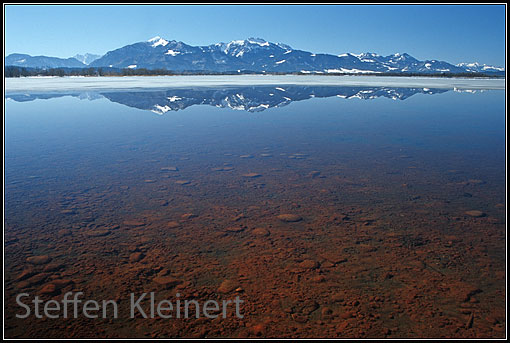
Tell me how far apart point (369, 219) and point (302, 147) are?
4.15 meters

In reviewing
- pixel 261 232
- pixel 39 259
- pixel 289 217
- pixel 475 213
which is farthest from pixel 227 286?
pixel 475 213

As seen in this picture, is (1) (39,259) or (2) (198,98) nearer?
(1) (39,259)

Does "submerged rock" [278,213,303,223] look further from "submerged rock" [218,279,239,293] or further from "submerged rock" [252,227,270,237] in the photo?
"submerged rock" [218,279,239,293]

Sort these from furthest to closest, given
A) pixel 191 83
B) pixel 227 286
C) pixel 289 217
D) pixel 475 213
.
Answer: pixel 191 83 → pixel 475 213 → pixel 289 217 → pixel 227 286

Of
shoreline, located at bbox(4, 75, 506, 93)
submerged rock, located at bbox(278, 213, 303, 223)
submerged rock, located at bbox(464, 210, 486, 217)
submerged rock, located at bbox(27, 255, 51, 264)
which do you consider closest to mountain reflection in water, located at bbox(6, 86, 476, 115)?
shoreline, located at bbox(4, 75, 506, 93)

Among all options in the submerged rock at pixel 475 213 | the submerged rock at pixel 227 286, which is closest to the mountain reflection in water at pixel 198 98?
the submerged rock at pixel 475 213

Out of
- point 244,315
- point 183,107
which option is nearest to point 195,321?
point 244,315

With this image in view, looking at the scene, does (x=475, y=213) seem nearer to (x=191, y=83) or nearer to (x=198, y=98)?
(x=198, y=98)

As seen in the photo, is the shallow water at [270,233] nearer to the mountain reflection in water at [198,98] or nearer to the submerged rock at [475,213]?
the submerged rock at [475,213]

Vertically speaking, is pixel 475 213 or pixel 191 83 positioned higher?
pixel 191 83

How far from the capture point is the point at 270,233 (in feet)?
13.4

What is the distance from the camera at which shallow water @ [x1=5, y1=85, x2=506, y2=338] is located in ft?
8.98

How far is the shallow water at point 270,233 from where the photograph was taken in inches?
108

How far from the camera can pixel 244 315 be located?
9.07 ft
